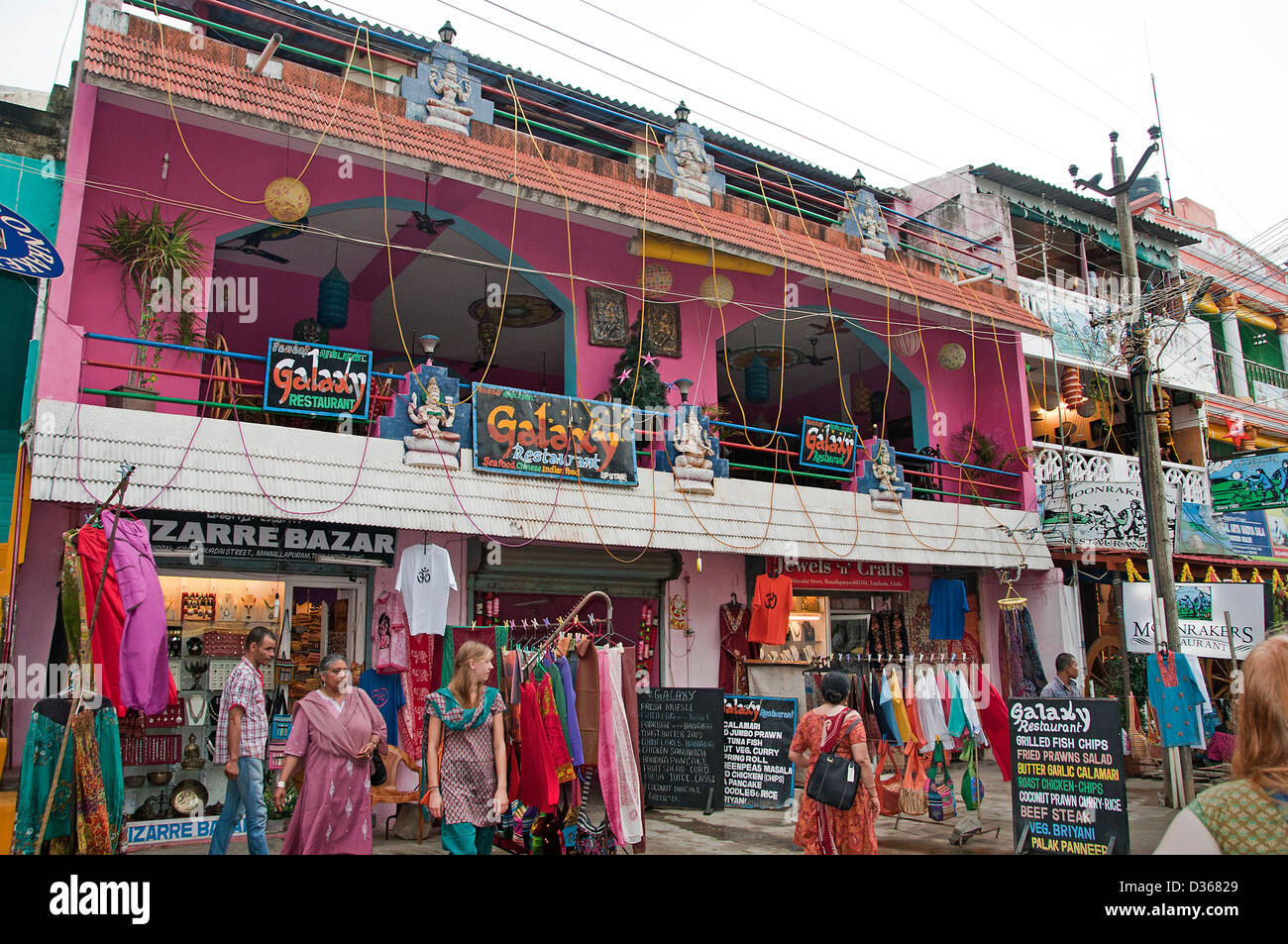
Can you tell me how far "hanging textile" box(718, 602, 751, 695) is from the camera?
12852mm

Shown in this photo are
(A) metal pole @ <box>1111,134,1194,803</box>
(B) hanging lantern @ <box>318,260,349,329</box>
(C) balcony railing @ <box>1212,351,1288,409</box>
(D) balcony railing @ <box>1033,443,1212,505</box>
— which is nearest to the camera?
(A) metal pole @ <box>1111,134,1194,803</box>

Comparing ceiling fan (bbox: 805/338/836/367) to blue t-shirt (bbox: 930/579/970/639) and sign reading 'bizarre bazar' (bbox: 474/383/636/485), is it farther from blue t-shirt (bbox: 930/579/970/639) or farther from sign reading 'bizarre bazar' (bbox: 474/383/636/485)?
sign reading 'bizarre bazar' (bbox: 474/383/636/485)

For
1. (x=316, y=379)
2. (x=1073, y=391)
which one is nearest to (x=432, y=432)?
(x=316, y=379)

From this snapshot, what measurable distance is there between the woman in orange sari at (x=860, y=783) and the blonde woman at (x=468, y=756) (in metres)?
2.08

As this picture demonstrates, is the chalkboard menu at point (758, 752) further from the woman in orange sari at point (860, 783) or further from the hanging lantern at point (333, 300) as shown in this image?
the hanging lantern at point (333, 300)

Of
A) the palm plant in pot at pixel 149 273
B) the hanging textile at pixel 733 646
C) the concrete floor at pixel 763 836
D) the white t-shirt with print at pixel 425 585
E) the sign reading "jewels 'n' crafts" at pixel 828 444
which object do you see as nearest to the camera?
the concrete floor at pixel 763 836

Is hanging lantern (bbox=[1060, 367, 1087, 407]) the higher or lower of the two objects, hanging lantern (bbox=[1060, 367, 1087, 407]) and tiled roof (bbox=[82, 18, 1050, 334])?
the lower

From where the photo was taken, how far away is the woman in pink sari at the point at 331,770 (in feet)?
19.4

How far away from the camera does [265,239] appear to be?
1226 centimetres

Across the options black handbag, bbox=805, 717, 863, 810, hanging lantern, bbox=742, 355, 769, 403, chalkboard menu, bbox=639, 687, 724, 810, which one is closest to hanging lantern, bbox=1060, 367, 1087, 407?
hanging lantern, bbox=742, 355, 769, 403

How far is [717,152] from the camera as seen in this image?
15078 millimetres

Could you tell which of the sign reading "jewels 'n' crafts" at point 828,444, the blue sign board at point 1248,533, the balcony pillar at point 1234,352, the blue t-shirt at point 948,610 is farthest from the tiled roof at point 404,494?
the balcony pillar at point 1234,352

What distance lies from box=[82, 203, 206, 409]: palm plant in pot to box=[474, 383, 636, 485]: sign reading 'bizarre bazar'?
3.17 meters

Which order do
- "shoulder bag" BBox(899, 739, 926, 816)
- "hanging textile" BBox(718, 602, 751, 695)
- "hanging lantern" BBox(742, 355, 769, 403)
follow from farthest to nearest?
"hanging lantern" BBox(742, 355, 769, 403)
"hanging textile" BBox(718, 602, 751, 695)
"shoulder bag" BBox(899, 739, 926, 816)
